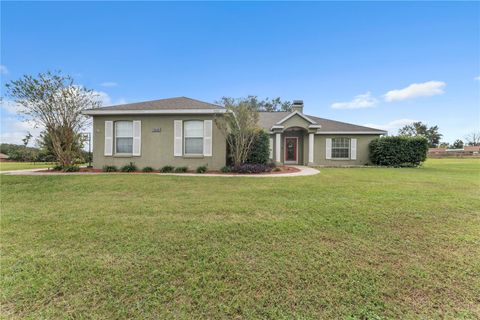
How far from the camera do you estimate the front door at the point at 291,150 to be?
1712 centimetres

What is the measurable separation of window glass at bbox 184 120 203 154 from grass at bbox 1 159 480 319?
6.52 metres

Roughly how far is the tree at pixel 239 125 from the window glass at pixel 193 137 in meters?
1.21

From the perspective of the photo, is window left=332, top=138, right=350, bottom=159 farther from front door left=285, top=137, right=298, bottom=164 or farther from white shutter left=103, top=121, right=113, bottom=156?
white shutter left=103, top=121, right=113, bottom=156

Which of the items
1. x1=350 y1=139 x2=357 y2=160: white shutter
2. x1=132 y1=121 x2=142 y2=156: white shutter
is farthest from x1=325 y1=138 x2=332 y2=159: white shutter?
x1=132 y1=121 x2=142 y2=156: white shutter

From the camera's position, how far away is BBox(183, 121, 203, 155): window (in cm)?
1155

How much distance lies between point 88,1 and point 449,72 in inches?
841

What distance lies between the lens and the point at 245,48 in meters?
15.3

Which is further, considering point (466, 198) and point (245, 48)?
point (245, 48)

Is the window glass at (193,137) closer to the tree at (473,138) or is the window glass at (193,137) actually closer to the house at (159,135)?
the house at (159,135)

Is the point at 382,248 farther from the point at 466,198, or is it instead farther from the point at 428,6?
the point at 428,6

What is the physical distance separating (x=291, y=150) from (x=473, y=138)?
91494 millimetres

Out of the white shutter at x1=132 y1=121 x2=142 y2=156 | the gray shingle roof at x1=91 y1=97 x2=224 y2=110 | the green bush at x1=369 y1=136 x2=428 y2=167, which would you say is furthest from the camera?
the green bush at x1=369 y1=136 x2=428 y2=167

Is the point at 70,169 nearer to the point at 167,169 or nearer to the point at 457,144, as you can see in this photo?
the point at 167,169

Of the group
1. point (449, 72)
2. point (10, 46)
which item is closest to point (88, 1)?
point (10, 46)
